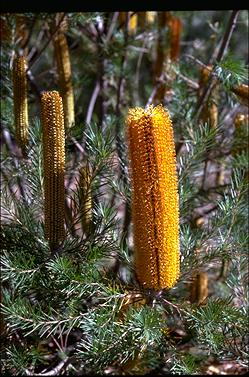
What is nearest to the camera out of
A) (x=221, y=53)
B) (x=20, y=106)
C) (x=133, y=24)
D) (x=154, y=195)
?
(x=154, y=195)

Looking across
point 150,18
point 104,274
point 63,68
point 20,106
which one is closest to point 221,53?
point 63,68

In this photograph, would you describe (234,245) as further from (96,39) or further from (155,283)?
(96,39)

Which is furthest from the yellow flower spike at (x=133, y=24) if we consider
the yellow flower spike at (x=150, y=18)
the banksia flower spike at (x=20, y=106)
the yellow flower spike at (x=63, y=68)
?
the banksia flower spike at (x=20, y=106)

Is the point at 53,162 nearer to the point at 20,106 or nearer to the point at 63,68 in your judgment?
the point at 20,106

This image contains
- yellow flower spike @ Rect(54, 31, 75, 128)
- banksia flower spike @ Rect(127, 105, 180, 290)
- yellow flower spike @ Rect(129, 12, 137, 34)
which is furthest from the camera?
yellow flower spike @ Rect(129, 12, 137, 34)

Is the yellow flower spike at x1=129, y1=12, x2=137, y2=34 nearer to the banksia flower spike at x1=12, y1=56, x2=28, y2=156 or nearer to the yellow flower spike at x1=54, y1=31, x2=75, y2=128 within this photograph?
the yellow flower spike at x1=54, y1=31, x2=75, y2=128

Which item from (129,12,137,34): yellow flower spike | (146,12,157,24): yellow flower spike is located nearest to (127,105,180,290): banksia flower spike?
(129,12,137,34): yellow flower spike

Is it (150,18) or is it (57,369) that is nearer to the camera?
(57,369)
